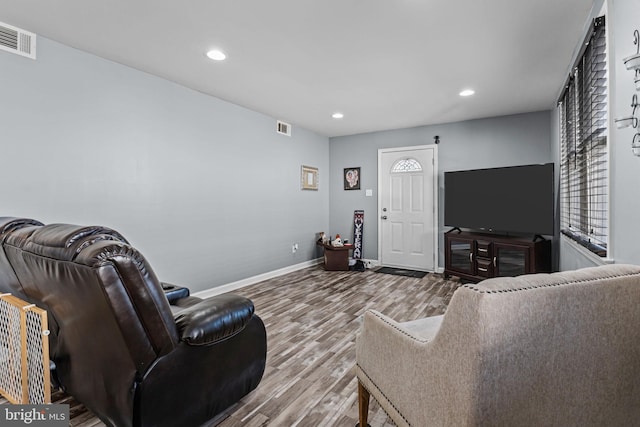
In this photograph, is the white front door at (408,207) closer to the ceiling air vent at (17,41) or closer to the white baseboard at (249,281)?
the white baseboard at (249,281)

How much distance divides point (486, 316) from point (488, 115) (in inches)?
185

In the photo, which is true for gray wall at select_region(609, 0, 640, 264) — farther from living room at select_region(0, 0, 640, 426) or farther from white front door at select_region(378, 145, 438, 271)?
white front door at select_region(378, 145, 438, 271)

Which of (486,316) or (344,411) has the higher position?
(486,316)

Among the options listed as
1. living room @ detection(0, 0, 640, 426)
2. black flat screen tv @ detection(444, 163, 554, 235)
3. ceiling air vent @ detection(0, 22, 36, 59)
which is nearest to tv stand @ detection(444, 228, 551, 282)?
black flat screen tv @ detection(444, 163, 554, 235)

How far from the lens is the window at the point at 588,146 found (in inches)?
74.4

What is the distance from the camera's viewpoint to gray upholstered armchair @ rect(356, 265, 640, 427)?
2.51ft

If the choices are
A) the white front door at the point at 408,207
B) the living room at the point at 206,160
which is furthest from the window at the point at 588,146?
the white front door at the point at 408,207

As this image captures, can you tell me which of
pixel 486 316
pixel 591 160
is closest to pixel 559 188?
pixel 591 160

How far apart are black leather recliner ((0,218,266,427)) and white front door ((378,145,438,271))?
4128 millimetres

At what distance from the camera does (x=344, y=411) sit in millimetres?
1729

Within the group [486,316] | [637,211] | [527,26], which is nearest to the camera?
[486,316]

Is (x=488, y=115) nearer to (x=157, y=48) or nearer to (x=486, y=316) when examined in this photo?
(x=157, y=48)

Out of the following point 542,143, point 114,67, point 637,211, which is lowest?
point 637,211

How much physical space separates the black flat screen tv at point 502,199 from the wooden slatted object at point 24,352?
15.0ft
